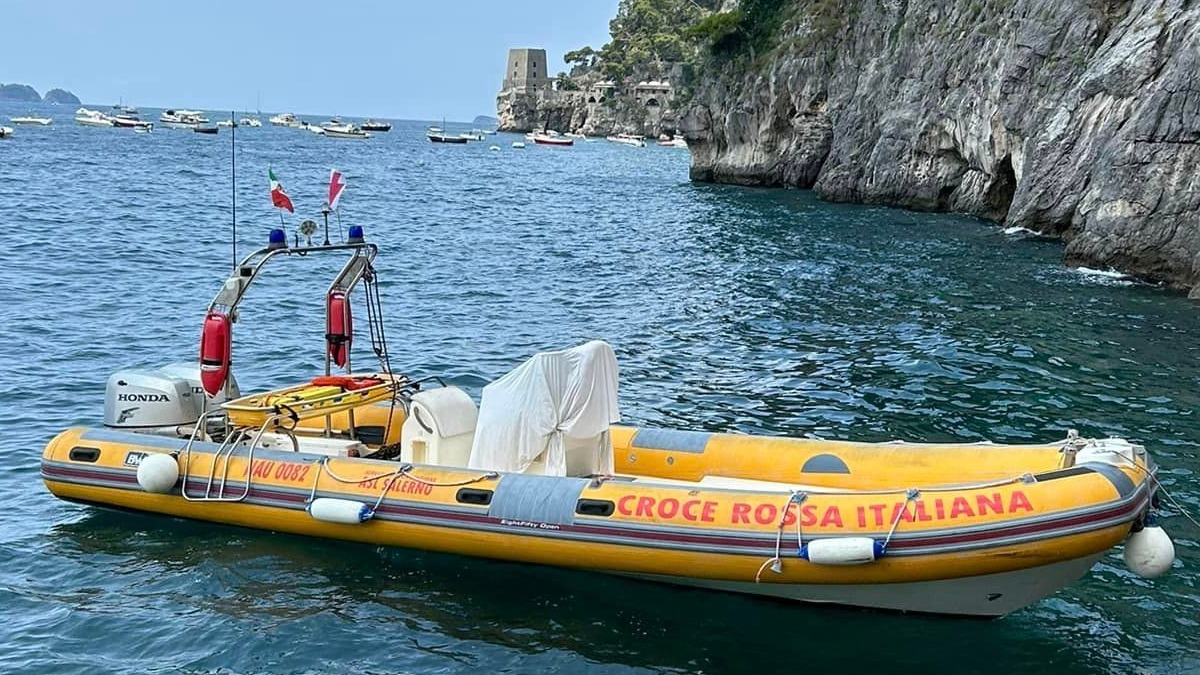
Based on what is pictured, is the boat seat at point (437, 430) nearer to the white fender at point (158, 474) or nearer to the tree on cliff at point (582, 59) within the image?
the white fender at point (158, 474)

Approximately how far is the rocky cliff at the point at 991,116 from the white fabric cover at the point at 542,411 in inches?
677

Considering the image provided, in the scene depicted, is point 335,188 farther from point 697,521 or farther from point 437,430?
point 697,521

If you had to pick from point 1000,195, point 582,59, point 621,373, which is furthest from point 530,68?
point 621,373

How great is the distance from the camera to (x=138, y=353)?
62.3 feet

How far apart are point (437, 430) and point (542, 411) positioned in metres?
1.20

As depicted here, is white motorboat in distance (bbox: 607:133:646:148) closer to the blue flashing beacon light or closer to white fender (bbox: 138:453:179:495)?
the blue flashing beacon light

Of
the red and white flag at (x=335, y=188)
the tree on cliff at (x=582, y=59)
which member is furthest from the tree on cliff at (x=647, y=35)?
the red and white flag at (x=335, y=188)

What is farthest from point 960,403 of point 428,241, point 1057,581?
point 428,241

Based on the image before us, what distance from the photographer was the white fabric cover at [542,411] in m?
10.9

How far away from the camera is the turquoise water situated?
30.8 feet

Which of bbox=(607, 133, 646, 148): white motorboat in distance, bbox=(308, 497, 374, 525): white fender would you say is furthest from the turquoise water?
bbox=(607, 133, 646, 148): white motorboat in distance

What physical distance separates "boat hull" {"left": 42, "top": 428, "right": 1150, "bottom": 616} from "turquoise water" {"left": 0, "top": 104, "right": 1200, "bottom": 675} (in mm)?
395

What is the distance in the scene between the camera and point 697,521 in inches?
376

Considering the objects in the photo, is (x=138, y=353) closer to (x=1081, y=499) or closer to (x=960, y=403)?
(x=960, y=403)
